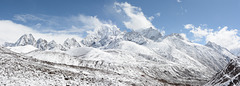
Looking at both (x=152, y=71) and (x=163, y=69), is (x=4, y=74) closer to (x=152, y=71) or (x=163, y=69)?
(x=152, y=71)

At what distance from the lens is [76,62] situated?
12619cm

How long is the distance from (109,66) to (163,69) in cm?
6326

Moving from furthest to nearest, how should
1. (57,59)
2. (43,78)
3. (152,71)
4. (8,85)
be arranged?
(152,71), (57,59), (43,78), (8,85)

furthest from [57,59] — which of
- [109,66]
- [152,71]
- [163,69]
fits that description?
[163,69]

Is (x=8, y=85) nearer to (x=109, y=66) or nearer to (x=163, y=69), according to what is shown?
(x=109, y=66)

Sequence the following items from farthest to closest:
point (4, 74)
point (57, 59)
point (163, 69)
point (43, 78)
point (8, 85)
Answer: point (163, 69), point (57, 59), point (43, 78), point (4, 74), point (8, 85)

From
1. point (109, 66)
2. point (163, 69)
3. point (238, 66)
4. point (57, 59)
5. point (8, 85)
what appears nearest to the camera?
point (8, 85)

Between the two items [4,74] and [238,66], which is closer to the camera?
[4,74]

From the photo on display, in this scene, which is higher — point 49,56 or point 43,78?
point 49,56

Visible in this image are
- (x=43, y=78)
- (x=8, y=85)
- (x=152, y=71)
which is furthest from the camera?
(x=152, y=71)

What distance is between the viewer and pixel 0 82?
62.9ft

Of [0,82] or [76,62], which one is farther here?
[76,62]

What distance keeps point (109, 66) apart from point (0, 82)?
371 ft

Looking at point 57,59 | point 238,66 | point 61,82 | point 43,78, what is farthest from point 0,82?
point 57,59
